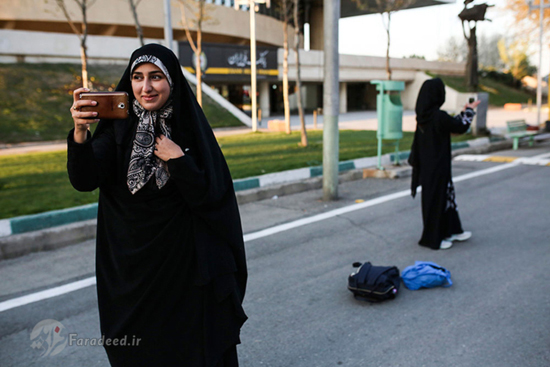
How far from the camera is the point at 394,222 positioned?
693cm

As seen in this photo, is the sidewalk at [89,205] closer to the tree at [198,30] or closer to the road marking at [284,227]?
the road marking at [284,227]

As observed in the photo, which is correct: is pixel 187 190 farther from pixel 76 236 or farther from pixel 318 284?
pixel 76 236

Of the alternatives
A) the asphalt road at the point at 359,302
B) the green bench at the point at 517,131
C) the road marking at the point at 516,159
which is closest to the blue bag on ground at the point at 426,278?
the asphalt road at the point at 359,302

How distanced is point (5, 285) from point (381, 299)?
3485 mm

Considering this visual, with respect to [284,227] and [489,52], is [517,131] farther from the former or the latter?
[489,52]

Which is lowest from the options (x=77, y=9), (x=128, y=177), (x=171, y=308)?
(x=171, y=308)

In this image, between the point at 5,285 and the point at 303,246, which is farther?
the point at 303,246

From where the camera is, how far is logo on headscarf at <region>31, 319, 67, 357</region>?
362cm

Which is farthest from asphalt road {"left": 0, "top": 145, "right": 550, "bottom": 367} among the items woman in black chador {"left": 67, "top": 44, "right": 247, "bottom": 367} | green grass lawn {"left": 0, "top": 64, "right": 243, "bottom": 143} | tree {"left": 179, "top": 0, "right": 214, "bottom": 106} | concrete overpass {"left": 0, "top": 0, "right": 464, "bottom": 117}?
concrete overpass {"left": 0, "top": 0, "right": 464, "bottom": 117}

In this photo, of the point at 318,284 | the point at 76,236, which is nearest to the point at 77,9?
the point at 76,236

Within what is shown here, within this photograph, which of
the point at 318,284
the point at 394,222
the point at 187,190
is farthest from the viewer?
the point at 394,222

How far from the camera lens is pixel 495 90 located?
52.2m

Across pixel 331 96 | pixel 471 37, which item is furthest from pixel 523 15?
pixel 331 96

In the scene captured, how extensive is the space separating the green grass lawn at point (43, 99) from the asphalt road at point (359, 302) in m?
12.3
